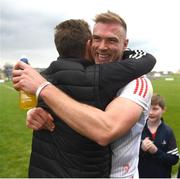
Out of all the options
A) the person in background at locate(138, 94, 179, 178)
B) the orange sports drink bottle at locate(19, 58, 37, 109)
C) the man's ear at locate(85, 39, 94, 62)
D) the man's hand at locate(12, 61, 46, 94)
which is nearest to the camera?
the man's hand at locate(12, 61, 46, 94)

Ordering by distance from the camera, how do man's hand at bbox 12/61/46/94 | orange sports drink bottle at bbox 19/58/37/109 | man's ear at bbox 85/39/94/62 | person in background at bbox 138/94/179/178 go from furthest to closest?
person in background at bbox 138/94/179/178, man's ear at bbox 85/39/94/62, orange sports drink bottle at bbox 19/58/37/109, man's hand at bbox 12/61/46/94

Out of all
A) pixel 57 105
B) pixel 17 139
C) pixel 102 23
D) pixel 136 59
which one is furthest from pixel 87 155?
pixel 17 139

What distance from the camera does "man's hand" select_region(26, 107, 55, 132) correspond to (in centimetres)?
293

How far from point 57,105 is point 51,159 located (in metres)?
0.44

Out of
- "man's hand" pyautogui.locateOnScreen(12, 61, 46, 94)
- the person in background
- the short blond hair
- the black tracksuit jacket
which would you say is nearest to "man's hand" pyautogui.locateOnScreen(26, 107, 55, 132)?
Answer: the black tracksuit jacket

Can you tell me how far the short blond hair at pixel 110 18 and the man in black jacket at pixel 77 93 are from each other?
19 cm

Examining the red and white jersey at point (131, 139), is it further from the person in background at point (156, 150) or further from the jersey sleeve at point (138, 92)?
the person in background at point (156, 150)

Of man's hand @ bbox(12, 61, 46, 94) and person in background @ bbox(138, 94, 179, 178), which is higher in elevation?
man's hand @ bbox(12, 61, 46, 94)

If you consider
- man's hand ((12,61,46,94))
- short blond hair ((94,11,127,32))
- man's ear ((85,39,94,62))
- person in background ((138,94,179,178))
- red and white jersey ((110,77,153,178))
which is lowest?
person in background ((138,94,179,178))

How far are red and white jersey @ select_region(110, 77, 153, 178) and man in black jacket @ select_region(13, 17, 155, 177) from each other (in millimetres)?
57

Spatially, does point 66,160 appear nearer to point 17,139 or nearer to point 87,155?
point 87,155

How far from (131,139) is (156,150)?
7.54 feet

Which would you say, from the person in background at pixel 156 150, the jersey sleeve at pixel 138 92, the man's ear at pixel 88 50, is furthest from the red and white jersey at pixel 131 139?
the person in background at pixel 156 150

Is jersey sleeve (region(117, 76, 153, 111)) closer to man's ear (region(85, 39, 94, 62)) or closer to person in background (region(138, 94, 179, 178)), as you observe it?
man's ear (region(85, 39, 94, 62))
